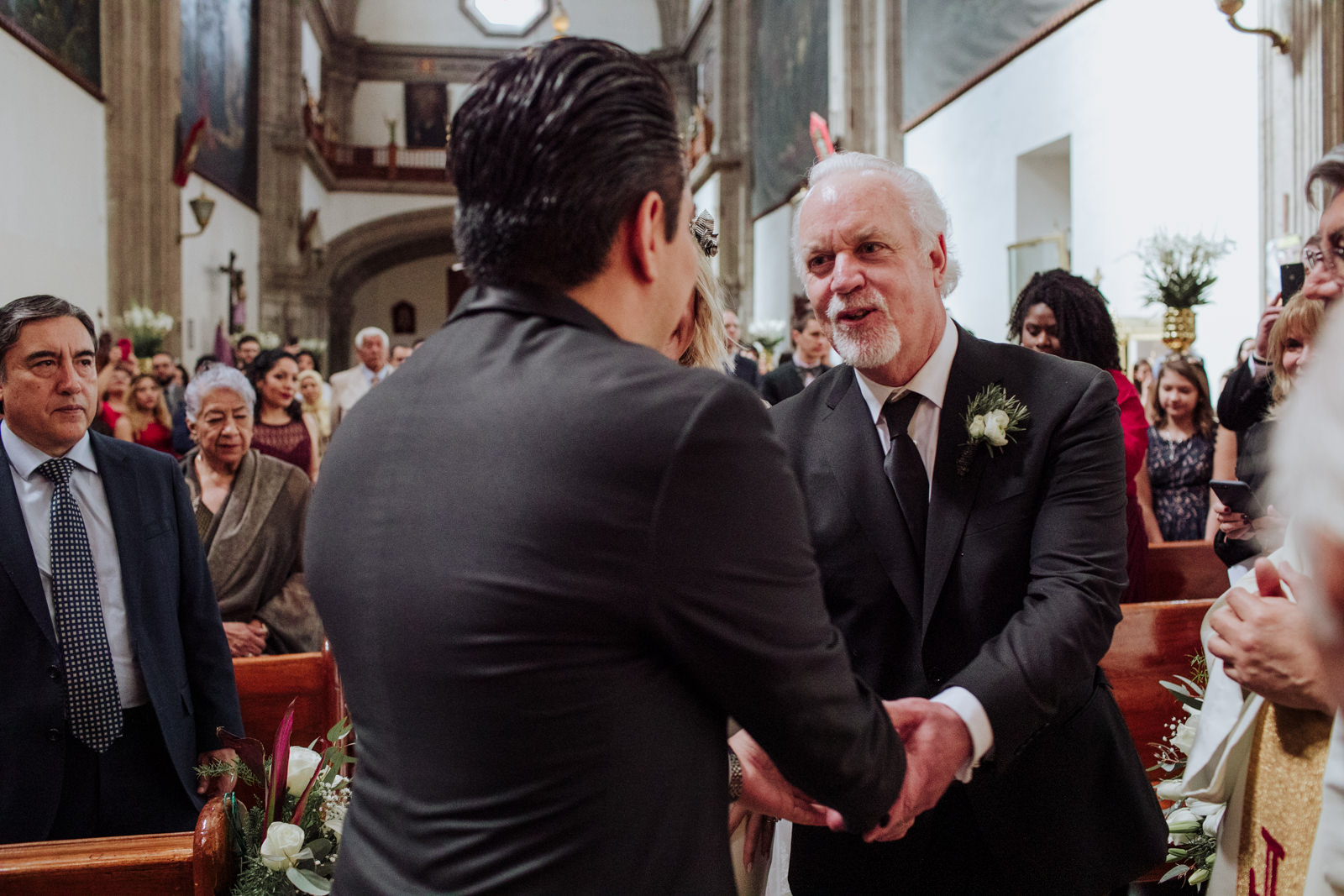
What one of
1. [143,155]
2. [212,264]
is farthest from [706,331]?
[212,264]

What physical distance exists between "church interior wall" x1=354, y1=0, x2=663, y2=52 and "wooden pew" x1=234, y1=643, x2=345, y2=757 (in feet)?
86.4

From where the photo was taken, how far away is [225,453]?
393cm

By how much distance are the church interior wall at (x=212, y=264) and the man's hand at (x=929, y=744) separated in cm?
1286

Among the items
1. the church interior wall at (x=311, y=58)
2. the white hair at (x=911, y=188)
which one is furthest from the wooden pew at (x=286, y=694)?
the church interior wall at (x=311, y=58)

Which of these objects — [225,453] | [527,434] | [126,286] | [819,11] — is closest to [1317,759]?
[527,434]

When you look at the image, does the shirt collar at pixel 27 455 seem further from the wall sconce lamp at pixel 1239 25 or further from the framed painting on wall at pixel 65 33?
the framed painting on wall at pixel 65 33

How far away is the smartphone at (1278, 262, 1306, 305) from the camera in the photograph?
3.41 metres

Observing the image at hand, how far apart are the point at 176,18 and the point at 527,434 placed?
13377 mm

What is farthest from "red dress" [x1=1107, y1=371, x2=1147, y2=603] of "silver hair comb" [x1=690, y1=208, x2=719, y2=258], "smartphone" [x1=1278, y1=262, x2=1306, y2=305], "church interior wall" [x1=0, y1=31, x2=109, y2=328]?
"church interior wall" [x1=0, y1=31, x2=109, y2=328]

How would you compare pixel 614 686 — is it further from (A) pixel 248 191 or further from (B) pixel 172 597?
(A) pixel 248 191

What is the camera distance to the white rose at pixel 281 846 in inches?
74.3

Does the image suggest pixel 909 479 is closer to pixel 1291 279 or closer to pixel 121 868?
pixel 121 868

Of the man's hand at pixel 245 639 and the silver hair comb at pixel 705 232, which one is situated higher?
the silver hair comb at pixel 705 232

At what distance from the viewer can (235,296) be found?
16328 millimetres
